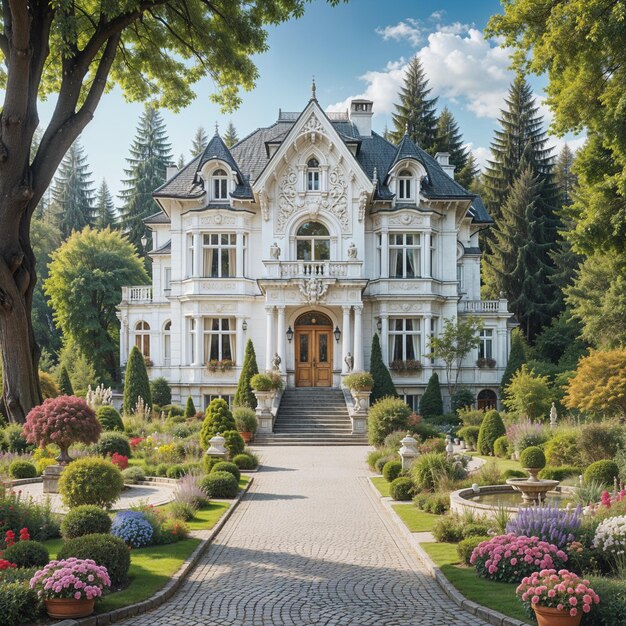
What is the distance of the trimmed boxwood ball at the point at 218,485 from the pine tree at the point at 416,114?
4912 cm

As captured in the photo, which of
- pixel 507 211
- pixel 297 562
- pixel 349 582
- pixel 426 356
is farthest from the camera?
pixel 507 211

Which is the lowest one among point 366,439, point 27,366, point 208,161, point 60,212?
point 366,439

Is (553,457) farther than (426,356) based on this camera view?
No

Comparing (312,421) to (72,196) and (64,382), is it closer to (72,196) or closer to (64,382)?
(64,382)

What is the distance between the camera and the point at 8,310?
16.2 meters

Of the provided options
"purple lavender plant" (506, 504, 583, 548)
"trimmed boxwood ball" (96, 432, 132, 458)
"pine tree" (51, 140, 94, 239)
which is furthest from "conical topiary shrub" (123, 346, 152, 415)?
"pine tree" (51, 140, 94, 239)

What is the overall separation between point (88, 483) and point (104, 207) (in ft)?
203

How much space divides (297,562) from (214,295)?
24.2m

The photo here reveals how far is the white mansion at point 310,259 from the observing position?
33719 mm

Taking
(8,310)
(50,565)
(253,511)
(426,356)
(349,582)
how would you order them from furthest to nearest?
(426,356) < (8,310) < (253,511) < (349,582) < (50,565)

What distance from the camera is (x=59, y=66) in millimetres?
19500

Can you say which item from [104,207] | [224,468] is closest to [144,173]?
[104,207]

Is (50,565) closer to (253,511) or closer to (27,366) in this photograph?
(253,511)

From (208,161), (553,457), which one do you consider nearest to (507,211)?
(208,161)
